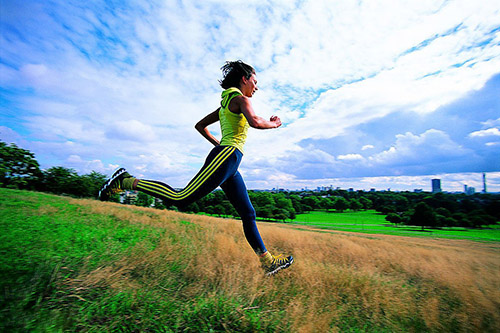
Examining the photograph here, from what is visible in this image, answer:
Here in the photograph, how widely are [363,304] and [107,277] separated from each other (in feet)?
8.66

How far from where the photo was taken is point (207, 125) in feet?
10.1

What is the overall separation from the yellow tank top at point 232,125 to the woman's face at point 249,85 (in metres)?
0.32

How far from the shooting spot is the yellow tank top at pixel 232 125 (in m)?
2.50

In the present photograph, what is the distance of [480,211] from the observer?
2275cm

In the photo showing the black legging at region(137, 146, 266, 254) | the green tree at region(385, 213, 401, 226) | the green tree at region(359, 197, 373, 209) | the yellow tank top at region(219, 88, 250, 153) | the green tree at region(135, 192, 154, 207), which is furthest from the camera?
the green tree at region(359, 197, 373, 209)

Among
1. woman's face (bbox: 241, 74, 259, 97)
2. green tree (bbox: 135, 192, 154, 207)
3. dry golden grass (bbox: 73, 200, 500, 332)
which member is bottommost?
dry golden grass (bbox: 73, 200, 500, 332)

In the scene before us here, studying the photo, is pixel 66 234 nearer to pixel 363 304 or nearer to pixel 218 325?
pixel 218 325

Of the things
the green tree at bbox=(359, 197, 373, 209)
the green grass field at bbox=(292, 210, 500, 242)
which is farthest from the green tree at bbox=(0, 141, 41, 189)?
the green tree at bbox=(359, 197, 373, 209)

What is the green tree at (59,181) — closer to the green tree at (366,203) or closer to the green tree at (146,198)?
the green tree at (146,198)

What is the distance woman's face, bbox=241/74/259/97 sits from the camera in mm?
2820

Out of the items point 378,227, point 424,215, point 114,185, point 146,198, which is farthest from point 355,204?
point 114,185

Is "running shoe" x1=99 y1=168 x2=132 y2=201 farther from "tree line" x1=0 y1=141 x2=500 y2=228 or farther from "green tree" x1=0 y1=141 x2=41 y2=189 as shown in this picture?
"green tree" x1=0 y1=141 x2=41 y2=189

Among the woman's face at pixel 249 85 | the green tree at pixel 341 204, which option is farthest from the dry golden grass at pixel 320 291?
the green tree at pixel 341 204

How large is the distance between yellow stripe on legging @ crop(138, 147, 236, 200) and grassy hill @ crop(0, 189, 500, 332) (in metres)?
0.91
